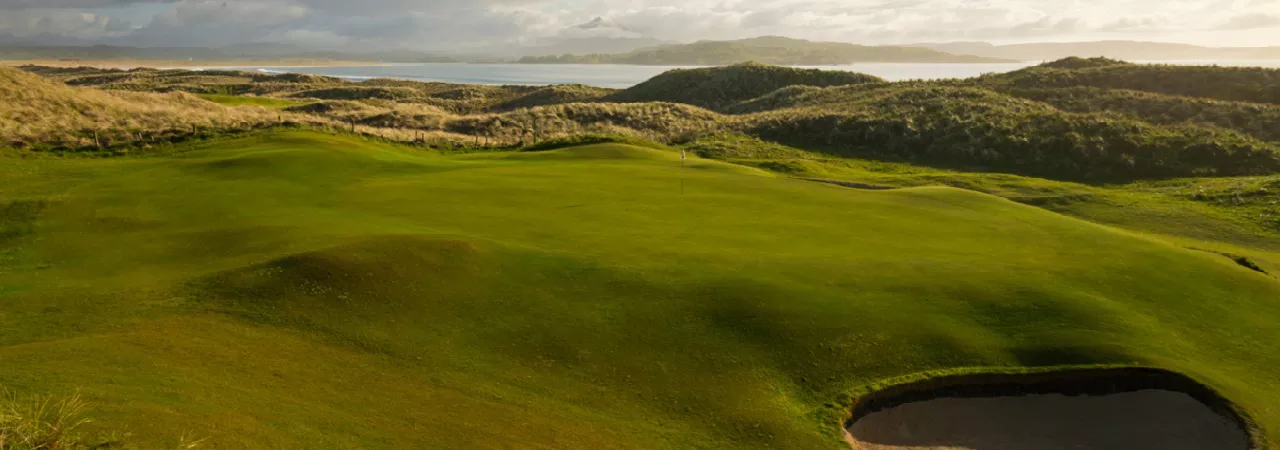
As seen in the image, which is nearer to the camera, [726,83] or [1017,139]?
[1017,139]

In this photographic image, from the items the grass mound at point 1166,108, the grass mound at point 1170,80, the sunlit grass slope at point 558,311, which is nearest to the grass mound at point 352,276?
the sunlit grass slope at point 558,311

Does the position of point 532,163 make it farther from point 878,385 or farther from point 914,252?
point 878,385

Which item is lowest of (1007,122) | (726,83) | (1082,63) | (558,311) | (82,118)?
(558,311)

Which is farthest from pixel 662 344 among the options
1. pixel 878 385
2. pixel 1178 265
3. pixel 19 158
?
pixel 19 158

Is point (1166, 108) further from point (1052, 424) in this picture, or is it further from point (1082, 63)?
point (1052, 424)

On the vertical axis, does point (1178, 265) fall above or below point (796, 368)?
above

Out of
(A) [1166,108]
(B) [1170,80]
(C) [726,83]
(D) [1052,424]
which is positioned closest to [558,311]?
(D) [1052,424]

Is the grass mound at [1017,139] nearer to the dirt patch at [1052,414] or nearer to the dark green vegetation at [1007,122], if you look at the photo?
the dark green vegetation at [1007,122]
